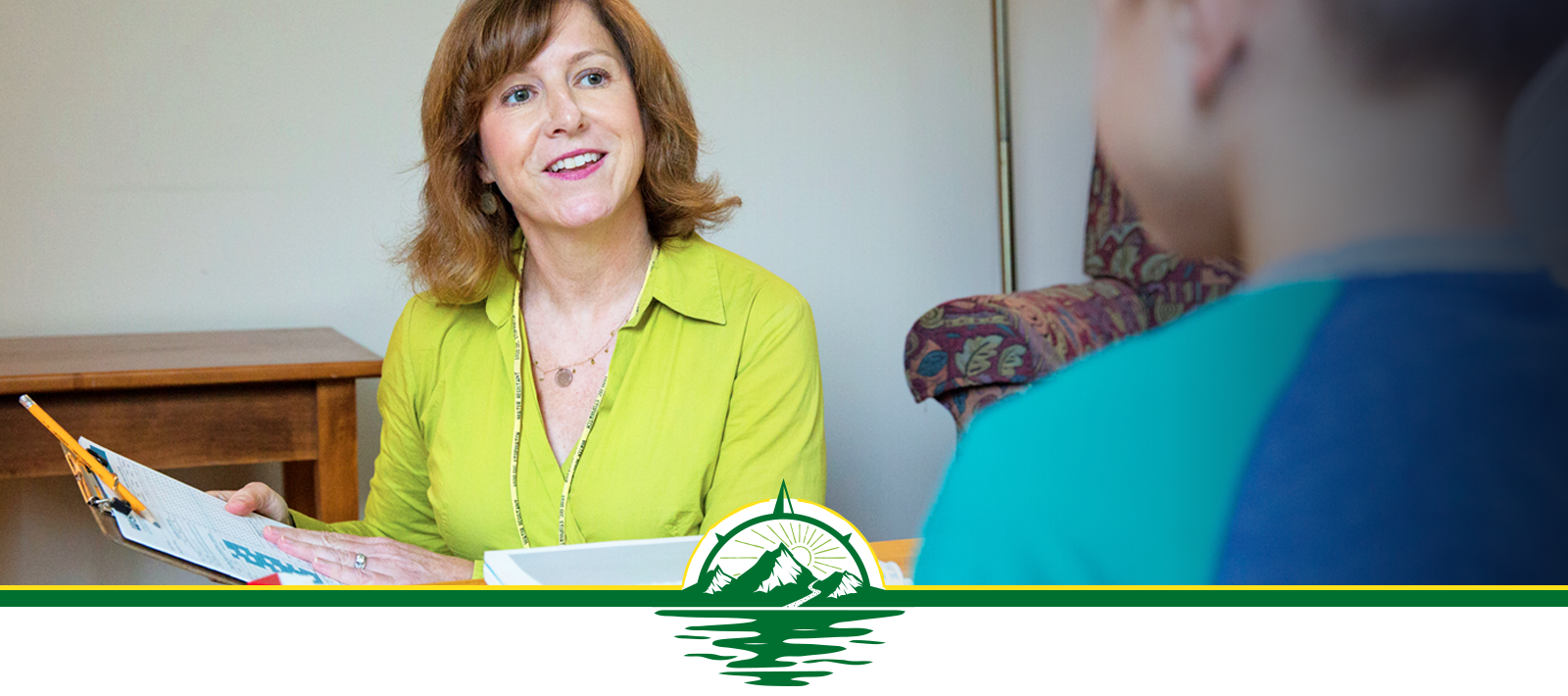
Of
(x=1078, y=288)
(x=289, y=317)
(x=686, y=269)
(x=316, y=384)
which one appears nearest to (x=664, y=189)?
(x=686, y=269)

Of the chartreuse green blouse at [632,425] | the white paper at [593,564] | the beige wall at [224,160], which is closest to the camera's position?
the white paper at [593,564]

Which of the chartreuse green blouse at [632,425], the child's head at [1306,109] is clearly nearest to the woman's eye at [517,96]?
the chartreuse green blouse at [632,425]

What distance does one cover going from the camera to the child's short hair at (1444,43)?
6.9 inches

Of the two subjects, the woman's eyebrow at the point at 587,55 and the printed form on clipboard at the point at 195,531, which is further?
the woman's eyebrow at the point at 587,55

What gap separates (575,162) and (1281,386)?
697 millimetres

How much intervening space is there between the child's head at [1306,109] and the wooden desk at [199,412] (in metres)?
0.88

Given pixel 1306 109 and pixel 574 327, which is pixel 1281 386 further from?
A: pixel 574 327

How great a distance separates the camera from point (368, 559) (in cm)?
65

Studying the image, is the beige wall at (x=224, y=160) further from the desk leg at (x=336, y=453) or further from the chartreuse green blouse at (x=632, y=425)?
the chartreuse green blouse at (x=632, y=425)

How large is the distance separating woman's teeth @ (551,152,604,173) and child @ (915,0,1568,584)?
0.67 m

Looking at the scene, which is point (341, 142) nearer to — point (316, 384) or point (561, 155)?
point (316, 384)

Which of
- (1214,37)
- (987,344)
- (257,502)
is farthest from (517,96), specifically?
(1214,37)

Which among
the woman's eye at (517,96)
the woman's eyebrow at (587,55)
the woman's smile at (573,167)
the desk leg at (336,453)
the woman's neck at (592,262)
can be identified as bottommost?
the desk leg at (336,453)

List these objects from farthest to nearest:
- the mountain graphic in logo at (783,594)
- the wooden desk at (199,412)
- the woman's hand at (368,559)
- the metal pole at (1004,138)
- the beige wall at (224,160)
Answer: the metal pole at (1004,138), the beige wall at (224,160), the wooden desk at (199,412), the woman's hand at (368,559), the mountain graphic in logo at (783,594)
